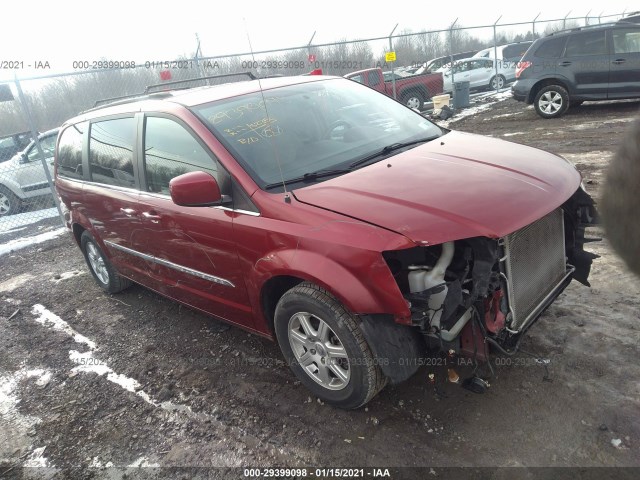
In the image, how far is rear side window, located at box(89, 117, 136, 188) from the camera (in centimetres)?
382

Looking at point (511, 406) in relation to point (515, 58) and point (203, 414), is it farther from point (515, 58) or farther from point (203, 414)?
point (515, 58)

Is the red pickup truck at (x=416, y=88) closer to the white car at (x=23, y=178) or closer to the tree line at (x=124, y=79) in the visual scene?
the tree line at (x=124, y=79)

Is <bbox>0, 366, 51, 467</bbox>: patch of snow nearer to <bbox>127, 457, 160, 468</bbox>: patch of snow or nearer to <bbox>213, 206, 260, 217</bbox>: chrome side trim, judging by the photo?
<bbox>127, 457, 160, 468</bbox>: patch of snow

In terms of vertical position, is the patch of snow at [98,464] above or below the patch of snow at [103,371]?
below

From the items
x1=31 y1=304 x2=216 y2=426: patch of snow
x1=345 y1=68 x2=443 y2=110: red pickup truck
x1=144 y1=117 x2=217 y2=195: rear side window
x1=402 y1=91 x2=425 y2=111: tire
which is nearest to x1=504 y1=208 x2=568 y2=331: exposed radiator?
x1=144 y1=117 x2=217 y2=195: rear side window

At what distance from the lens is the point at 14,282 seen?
20.6ft

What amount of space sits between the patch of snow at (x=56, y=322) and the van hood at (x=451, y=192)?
112 inches

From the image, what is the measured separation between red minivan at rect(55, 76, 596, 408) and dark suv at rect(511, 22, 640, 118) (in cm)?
872

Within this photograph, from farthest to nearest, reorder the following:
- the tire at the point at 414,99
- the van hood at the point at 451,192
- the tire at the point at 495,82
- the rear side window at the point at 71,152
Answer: the tire at the point at 495,82, the tire at the point at 414,99, the rear side window at the point at 71,152, the van hood at the point at 451,192

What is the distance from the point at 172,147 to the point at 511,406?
2.78m

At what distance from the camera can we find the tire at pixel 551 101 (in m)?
11.0

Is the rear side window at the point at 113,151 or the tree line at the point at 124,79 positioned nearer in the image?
the rear side window at the point at 113,151

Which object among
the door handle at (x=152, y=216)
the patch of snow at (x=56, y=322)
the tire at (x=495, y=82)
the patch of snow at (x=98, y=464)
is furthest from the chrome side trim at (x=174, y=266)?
the tire at (x=495, y=82)

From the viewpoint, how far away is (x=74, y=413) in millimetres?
3340
